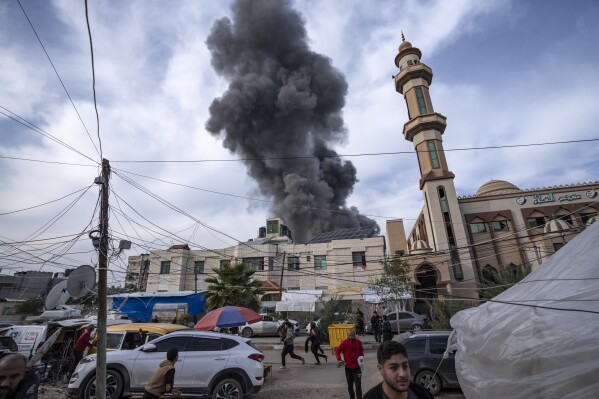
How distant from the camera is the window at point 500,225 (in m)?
27.3

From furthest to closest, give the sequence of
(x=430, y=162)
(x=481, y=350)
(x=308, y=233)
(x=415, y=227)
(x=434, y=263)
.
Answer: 1. (x=308, y=233)
2. (x=415, y=227)
3. (x=430, y=162)
4. (x=434, y=263)
5. (x=481, y=350)

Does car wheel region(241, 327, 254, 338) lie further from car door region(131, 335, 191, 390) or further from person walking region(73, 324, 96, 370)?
car door region(131, 335, 191, 390)

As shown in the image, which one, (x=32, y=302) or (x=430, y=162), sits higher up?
(x=430, y=162)

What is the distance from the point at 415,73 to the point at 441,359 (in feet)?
101

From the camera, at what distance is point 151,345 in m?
7.43

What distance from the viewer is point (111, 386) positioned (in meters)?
7.13

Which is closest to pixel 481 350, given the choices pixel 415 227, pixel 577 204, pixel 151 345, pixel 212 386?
pixel 212 386

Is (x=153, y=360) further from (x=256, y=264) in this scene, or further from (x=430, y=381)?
(x=256, y=264)

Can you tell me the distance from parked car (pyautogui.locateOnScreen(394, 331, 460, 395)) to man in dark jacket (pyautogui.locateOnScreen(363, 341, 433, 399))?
592 centimetres

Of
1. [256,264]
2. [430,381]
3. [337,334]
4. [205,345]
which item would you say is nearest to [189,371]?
[205,345]

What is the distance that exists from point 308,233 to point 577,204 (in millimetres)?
37055

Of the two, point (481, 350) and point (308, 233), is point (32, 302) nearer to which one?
point (308, 233)

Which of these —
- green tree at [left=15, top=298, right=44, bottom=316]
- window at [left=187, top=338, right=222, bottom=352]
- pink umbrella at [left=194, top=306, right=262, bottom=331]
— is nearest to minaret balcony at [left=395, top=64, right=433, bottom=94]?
pink umbrella at [left=194, top=306, right=262, bottom=331]

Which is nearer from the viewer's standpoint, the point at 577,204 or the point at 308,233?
the point at 577,204
